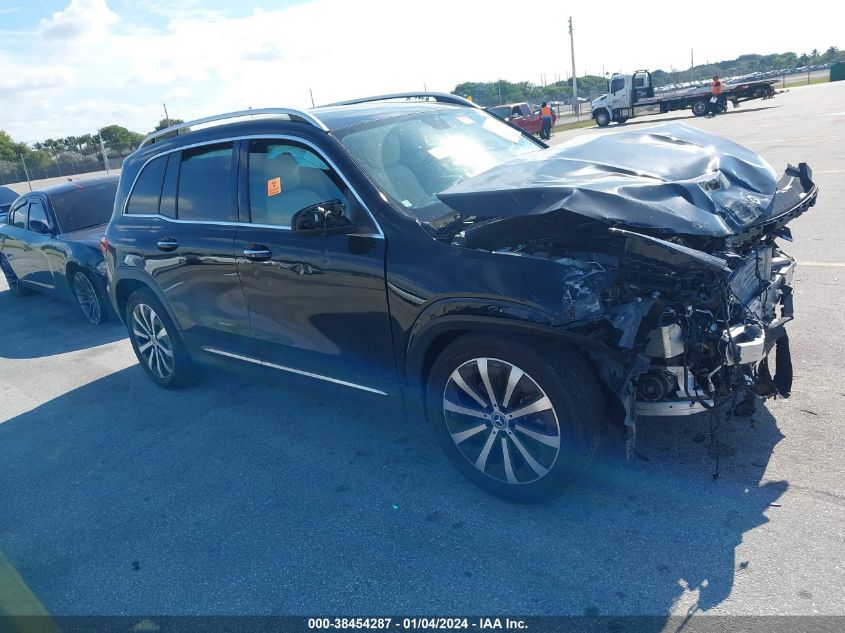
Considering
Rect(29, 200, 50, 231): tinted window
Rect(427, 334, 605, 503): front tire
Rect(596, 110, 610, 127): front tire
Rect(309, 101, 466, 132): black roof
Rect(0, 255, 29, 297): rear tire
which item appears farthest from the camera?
Rect(596, 110, 610, 127): front tire

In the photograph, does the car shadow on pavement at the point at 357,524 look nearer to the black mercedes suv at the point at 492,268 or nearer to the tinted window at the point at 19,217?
the black mercedes suv at the point at 492,268

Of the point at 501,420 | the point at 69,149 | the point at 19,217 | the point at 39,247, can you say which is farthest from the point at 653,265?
the point at 69,149

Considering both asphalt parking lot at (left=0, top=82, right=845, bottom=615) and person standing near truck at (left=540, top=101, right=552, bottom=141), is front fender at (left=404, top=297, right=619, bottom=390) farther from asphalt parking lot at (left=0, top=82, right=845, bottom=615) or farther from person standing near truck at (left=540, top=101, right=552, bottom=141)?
person standing near truck at (left=540, top=101, right=552, bottom=141)

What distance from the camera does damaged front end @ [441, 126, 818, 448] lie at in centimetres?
303

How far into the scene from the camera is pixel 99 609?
3182mm

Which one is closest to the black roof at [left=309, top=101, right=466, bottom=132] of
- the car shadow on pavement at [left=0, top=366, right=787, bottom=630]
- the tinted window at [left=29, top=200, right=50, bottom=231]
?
the car shadow on pavement at [left=0, top=366, right=787, bottom=630]

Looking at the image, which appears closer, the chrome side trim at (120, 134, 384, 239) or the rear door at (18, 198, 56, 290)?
the chrome side trim at (120, 134, 384, 239)

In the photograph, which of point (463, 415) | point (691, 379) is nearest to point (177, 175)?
point (463, 415)

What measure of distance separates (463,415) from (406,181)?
1426mm

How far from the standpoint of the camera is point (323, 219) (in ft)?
12.5

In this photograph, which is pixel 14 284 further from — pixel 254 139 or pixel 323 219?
pixel 323 219

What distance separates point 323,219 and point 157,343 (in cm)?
261

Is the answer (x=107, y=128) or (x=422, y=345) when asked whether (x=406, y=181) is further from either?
(x=107, y=128)

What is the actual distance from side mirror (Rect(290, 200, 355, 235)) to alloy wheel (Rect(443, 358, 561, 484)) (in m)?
1.08
